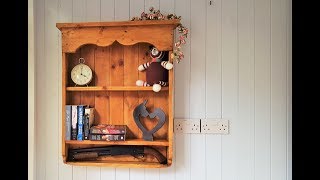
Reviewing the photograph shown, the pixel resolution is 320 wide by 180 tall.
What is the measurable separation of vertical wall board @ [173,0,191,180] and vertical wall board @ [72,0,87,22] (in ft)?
2.13

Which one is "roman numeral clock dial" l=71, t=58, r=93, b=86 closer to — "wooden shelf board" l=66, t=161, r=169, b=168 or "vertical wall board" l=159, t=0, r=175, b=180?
"wooden shelf board" l=66, t=161, r=169, b=168

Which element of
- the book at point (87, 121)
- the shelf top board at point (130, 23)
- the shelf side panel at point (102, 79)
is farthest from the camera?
the shelf side panel at point (102, 79)

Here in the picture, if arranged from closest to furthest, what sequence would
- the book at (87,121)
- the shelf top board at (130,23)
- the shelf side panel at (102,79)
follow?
the shelf top board at (130,23)
the book at (87,121)
the shelf side panel at (102,79)

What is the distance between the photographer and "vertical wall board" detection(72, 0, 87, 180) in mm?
1787

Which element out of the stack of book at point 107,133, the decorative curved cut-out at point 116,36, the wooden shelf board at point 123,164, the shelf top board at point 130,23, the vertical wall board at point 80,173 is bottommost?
the vertical wall board at point 80,173

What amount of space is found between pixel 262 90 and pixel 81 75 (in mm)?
1205

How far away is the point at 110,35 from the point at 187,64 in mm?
539

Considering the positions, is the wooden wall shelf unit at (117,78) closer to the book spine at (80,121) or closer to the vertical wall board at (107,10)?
the book spine at (80,121)

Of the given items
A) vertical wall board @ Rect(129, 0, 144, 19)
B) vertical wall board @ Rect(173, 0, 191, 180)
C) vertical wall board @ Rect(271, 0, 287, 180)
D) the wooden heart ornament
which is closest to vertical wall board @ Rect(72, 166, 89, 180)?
the wooden heart ornament

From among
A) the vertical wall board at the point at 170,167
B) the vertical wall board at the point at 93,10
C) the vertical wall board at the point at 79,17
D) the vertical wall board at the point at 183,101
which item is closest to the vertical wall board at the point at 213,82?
the vertical wall board at the point at 183,101

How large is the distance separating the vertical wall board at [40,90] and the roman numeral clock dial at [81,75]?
0.29 meters

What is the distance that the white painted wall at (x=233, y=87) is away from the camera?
5.50 ft
